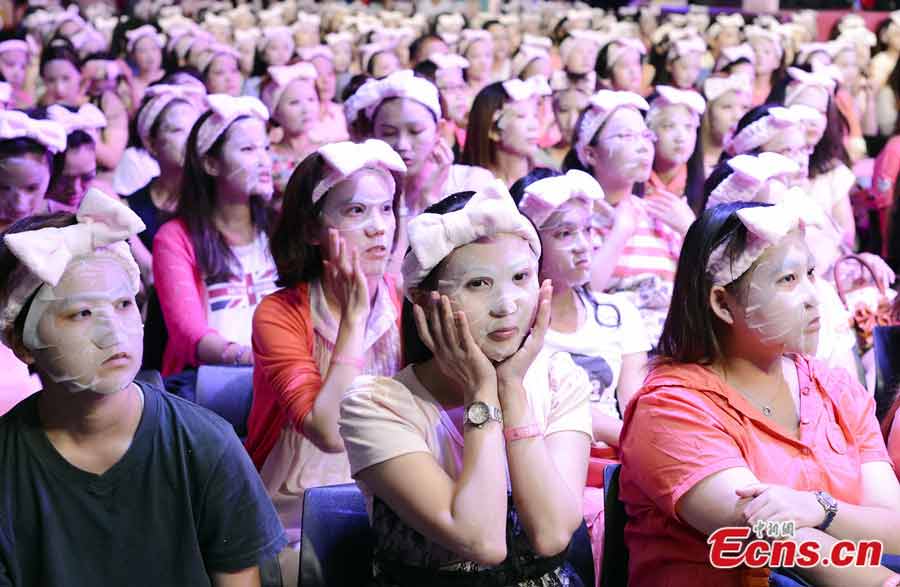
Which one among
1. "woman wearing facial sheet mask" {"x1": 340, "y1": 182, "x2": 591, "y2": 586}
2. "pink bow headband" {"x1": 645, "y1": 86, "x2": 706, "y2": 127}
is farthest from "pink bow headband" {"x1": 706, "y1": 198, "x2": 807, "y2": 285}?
"pink bow headband" {"x1": 645, "y1": 86, "x2": 706, "y2": 127}

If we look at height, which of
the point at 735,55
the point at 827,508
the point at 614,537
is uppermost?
the point at 827,508

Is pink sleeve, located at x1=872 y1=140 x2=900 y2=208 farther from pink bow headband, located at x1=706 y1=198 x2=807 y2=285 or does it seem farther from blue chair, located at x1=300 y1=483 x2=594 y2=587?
blue chair, located at x1=300 y1=483 x2=594 y2=587

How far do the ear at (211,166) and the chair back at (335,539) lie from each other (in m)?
1.71

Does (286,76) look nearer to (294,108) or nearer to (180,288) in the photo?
(294,108)

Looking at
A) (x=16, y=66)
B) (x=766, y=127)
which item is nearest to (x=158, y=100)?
(x=766, y=127)

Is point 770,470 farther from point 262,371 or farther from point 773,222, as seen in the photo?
point 262,371

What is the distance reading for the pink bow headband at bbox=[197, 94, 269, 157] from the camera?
12.1 feet

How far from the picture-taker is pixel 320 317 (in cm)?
278

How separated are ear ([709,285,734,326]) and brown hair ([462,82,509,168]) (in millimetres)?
2512

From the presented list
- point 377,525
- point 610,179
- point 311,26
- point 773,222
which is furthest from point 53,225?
point 311,26

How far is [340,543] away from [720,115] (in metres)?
4.14

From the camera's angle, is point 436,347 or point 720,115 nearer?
point 436,347

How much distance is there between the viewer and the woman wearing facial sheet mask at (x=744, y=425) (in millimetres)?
2035

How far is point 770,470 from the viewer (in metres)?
2.13
